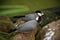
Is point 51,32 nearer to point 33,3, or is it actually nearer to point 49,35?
point 49,35

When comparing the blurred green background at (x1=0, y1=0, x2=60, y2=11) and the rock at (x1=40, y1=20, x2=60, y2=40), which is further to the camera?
the rock at (x1=40, y1=20, x2=60, y2=40)

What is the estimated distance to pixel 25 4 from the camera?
0.22 meters

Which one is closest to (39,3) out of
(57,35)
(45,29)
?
(57,35)

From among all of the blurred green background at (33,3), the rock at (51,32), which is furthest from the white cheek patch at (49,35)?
the blurred green background at (33,3)

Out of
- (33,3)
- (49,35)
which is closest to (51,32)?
(49,35)

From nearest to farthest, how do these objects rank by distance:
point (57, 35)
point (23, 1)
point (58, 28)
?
point (23, 1) → point (57, 35) → point (58, 28)

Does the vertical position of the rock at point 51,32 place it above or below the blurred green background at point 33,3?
below

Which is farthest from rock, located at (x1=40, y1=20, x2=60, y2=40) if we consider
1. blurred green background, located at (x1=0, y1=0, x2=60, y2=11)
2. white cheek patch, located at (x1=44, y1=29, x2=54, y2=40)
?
blurred green background, located at (x1=0, y1=0, x2=60, y2=11)

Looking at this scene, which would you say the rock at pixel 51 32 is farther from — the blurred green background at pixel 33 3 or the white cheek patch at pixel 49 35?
the blurred green background at pixel 33 3

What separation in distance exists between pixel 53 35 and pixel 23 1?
2.07 meters

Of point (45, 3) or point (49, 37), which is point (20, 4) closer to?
point (45, 3)

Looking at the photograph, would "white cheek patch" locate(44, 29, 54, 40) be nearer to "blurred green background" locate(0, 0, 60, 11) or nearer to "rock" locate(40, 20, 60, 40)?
"rock" locate(40, 20, 60, 40)

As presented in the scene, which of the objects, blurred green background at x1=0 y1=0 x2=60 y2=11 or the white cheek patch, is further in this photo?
the white cheek patch

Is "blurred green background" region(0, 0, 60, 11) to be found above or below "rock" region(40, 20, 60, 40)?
above
